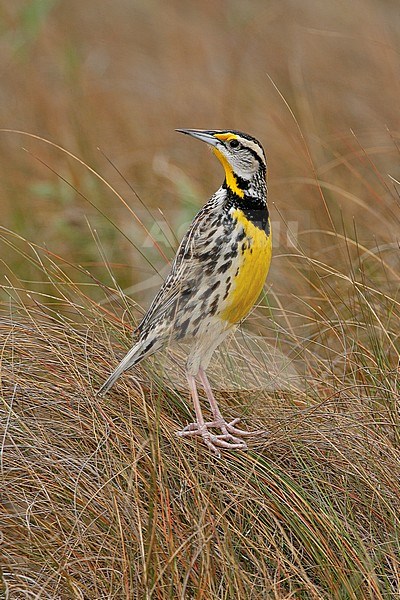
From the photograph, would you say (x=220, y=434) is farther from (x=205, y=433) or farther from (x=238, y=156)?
(x=238, y=156)

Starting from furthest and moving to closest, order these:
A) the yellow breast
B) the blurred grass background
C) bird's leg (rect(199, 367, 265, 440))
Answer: bird's leg (rect(199, 367, 265, 440)) < the yellow breast < the blurred grass background

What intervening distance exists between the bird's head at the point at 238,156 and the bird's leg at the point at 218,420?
0.48m

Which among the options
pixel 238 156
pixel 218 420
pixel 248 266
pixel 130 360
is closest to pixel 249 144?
pixel 238 156

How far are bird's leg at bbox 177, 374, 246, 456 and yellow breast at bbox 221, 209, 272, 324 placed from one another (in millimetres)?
216

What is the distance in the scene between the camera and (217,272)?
104 inches

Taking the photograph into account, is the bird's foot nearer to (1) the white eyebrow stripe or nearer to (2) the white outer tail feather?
(2) the white outer tail feather

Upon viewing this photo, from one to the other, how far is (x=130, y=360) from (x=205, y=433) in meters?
0.25

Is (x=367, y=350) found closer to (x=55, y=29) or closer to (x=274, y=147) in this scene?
(x=274, y=147)

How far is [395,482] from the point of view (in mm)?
2631

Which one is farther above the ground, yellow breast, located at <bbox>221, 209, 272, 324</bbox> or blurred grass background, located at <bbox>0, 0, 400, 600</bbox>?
yellow breast, located at <bbox>221, 209, 272, 324</bbox>

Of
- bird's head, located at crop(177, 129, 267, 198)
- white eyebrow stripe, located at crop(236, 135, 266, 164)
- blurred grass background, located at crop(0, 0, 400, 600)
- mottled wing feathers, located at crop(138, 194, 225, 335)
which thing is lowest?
blurred grass background, located at crop(0, 0, 400, 600)

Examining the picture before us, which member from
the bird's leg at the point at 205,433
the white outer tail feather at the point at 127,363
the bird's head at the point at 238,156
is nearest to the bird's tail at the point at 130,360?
the white outer tail feather at the point at 127,363

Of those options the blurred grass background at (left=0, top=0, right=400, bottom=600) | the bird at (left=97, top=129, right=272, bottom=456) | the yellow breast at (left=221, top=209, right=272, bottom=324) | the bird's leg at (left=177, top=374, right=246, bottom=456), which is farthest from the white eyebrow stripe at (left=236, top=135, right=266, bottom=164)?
the bird's leg at (left=177, top=374, right=246, bottom=456)

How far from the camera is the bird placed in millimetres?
2627
